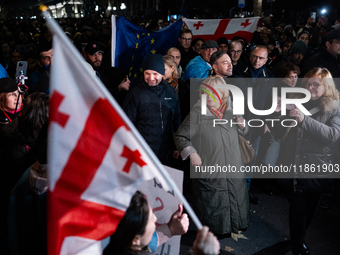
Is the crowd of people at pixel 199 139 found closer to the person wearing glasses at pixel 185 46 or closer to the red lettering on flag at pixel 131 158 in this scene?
the red lettering on flag at pixel 131 158

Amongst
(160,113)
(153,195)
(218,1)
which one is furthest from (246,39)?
(218,1)

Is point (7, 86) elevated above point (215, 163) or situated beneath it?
elevated above

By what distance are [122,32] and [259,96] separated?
2817 millimetres

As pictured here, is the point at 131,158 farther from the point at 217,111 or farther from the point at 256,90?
the point at 256,90

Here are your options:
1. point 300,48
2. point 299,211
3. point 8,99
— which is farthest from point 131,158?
point 300,48

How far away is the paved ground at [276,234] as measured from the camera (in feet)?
11.4

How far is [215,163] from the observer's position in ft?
10.4

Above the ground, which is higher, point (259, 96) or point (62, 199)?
point (62, 199)

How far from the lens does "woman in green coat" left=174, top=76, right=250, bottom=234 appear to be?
3178 mm

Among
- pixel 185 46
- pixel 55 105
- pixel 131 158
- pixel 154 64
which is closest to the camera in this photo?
pixel 55 105

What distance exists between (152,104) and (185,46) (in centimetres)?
307

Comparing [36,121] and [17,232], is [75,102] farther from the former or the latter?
[17,232]

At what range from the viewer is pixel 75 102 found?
127cm

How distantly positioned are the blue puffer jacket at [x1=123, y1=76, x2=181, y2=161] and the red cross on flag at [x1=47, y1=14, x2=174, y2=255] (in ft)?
7.97
